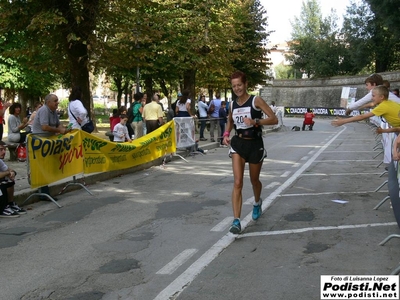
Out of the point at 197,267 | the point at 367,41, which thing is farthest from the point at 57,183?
the point at 367,41

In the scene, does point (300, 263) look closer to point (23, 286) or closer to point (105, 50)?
point (23, 286)

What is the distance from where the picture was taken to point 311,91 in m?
76.7

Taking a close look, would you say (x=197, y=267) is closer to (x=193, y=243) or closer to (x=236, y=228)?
(x=193, y=243)

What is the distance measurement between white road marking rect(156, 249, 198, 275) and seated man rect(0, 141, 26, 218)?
3.50m

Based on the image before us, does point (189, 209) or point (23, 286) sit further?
point (189, 209)

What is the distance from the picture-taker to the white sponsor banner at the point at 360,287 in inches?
179

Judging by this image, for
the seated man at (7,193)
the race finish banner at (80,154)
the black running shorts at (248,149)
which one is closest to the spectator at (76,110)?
the race finish banner at (80,154)

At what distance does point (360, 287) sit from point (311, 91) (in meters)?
74.1

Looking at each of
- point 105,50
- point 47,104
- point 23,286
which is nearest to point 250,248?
point 23,286

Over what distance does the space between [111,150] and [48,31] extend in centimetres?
545

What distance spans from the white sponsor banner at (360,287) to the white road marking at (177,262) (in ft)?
4.84

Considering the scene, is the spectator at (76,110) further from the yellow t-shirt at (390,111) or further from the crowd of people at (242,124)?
the yellow t-shirt at (390,111)

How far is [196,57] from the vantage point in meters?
25.9

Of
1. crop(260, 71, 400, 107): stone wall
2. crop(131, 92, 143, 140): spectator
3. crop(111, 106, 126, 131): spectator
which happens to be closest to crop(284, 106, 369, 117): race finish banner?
crop(260, 71, 400, 107): stone wall
